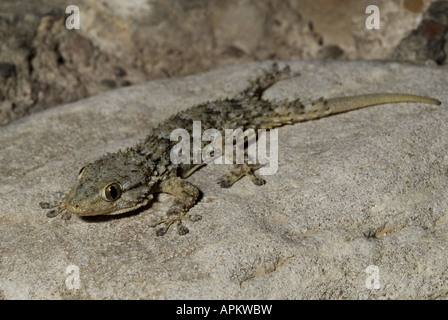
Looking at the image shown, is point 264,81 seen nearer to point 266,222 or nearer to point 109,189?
point 266,222

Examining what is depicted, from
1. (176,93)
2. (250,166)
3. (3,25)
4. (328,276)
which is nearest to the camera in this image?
(328,276)

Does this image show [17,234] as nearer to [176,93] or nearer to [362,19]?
[176,93]

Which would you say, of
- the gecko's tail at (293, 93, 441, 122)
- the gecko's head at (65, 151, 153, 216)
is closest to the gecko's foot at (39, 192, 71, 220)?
the gecko's head at (65, 151, 153, 216)

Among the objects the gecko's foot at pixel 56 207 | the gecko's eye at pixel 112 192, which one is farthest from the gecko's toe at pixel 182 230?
the gecko's foot at pixel 56 207

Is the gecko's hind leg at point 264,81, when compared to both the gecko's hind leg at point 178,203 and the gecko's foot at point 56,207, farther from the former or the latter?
the gecko's foot at point 56,207

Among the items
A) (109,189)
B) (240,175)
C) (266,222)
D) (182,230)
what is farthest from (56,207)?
(266,222)

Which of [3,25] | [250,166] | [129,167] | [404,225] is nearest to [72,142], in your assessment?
[129,167]

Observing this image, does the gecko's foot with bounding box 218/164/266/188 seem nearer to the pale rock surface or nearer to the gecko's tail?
the pale rock surface
